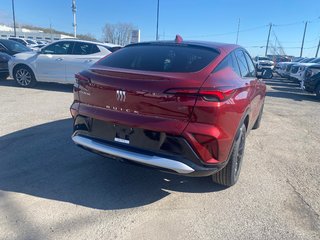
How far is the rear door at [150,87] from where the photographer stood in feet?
8.70

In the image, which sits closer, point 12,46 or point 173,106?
point 173,106

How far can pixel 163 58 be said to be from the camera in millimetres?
3289

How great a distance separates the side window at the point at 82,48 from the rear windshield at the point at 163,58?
5.79m

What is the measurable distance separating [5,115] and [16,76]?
4.12m

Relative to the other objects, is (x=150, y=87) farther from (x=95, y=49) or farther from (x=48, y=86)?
(x=48, y=86)

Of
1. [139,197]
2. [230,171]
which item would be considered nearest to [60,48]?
[139,197]

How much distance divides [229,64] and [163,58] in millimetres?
801

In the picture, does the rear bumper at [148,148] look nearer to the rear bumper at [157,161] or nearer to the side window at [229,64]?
the rear bumper at [157,161]

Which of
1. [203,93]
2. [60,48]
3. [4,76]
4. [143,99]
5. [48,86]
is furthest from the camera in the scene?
[4,76]

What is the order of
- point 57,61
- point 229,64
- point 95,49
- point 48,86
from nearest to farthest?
point 229,64
point 95,49
point 57,61
point 48,86

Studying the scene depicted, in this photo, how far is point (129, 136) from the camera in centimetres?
284

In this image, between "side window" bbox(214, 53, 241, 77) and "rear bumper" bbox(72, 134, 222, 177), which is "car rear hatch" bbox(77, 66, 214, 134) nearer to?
"rear bumper" bbox(72, 134, 222, 177)

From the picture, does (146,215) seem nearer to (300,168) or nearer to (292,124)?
(300,168)

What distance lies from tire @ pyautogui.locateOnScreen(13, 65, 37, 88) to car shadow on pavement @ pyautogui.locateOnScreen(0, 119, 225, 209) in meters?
5.55
